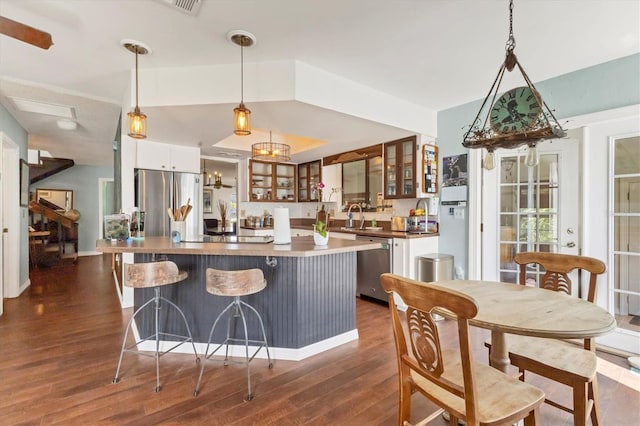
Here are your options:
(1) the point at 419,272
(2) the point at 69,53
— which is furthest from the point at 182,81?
→ (1) the point at 419,272

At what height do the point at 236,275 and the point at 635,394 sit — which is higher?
the point at 236,275

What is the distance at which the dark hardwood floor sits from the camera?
185cm

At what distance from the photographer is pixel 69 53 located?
257cm

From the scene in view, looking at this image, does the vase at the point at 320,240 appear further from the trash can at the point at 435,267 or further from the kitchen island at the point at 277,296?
the trash can at the point at 435,267

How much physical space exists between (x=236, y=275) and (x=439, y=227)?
2.98 m

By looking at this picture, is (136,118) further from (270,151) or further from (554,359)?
(554,359)

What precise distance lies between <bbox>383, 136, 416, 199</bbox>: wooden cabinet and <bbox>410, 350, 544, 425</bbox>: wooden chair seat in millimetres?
2872

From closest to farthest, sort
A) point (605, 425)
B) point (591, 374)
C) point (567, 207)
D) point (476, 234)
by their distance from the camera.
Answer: point (591, 374), point (605, 425), point (567, 207), point (476, 234)

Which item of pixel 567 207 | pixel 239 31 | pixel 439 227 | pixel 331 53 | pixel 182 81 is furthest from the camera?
pixel 439 227

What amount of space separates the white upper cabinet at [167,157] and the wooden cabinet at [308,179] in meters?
2.09

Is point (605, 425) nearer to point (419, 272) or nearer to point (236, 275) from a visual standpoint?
point (419, 272)

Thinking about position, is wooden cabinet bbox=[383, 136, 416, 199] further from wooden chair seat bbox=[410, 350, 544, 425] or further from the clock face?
wooden chair seat bbox=[410, 350, 544, 425]

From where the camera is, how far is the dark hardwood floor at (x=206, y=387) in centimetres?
185

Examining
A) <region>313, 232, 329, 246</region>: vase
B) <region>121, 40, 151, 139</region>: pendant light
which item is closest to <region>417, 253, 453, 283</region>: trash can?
<region>313, 232, 329, 246</region>: vase
